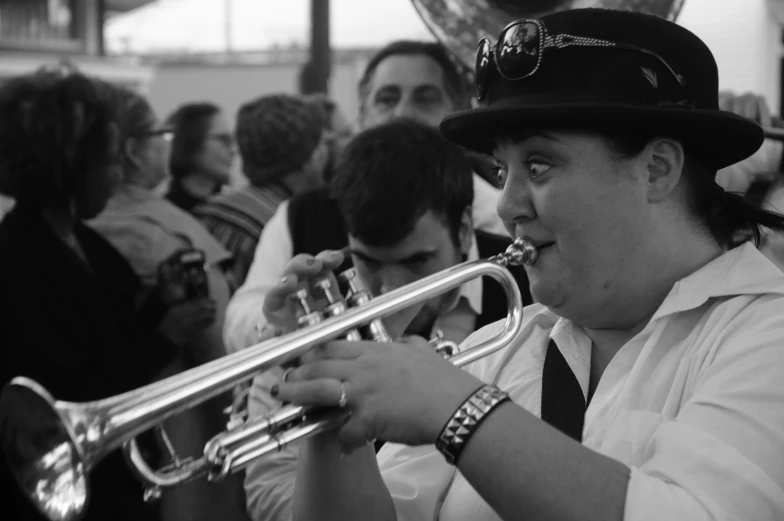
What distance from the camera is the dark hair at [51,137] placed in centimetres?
311

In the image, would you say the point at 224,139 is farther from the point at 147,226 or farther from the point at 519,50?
the point at 519,50

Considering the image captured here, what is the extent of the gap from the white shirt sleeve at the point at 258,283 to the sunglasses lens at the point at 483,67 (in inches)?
53.3

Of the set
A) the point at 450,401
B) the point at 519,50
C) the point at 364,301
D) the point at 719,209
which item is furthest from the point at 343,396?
the point at 719,209

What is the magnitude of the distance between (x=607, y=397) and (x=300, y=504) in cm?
60

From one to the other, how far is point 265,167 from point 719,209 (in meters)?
2.89

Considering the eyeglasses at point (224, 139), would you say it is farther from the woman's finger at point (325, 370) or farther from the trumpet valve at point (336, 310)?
the woman's finger at point (325, 370)

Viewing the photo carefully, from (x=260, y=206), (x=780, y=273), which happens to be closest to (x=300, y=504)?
(x=780, y=273)

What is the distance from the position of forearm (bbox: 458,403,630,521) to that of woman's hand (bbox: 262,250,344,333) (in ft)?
1.74

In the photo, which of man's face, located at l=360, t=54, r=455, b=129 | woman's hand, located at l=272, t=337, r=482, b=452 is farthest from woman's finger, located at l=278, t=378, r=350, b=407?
man's face, located at l=360, t=54, r=455, b=129

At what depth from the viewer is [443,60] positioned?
372cm

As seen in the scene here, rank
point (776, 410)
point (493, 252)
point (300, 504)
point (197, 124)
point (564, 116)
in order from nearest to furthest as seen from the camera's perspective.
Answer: point (776, 410)
point (564, 116)
point (300, 504)
point (493, 252)
point (197, 124)

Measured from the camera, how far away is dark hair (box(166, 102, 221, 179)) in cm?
532

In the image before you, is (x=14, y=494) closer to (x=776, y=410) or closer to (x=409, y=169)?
(x=409, y=169)

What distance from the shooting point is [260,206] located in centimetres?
437
